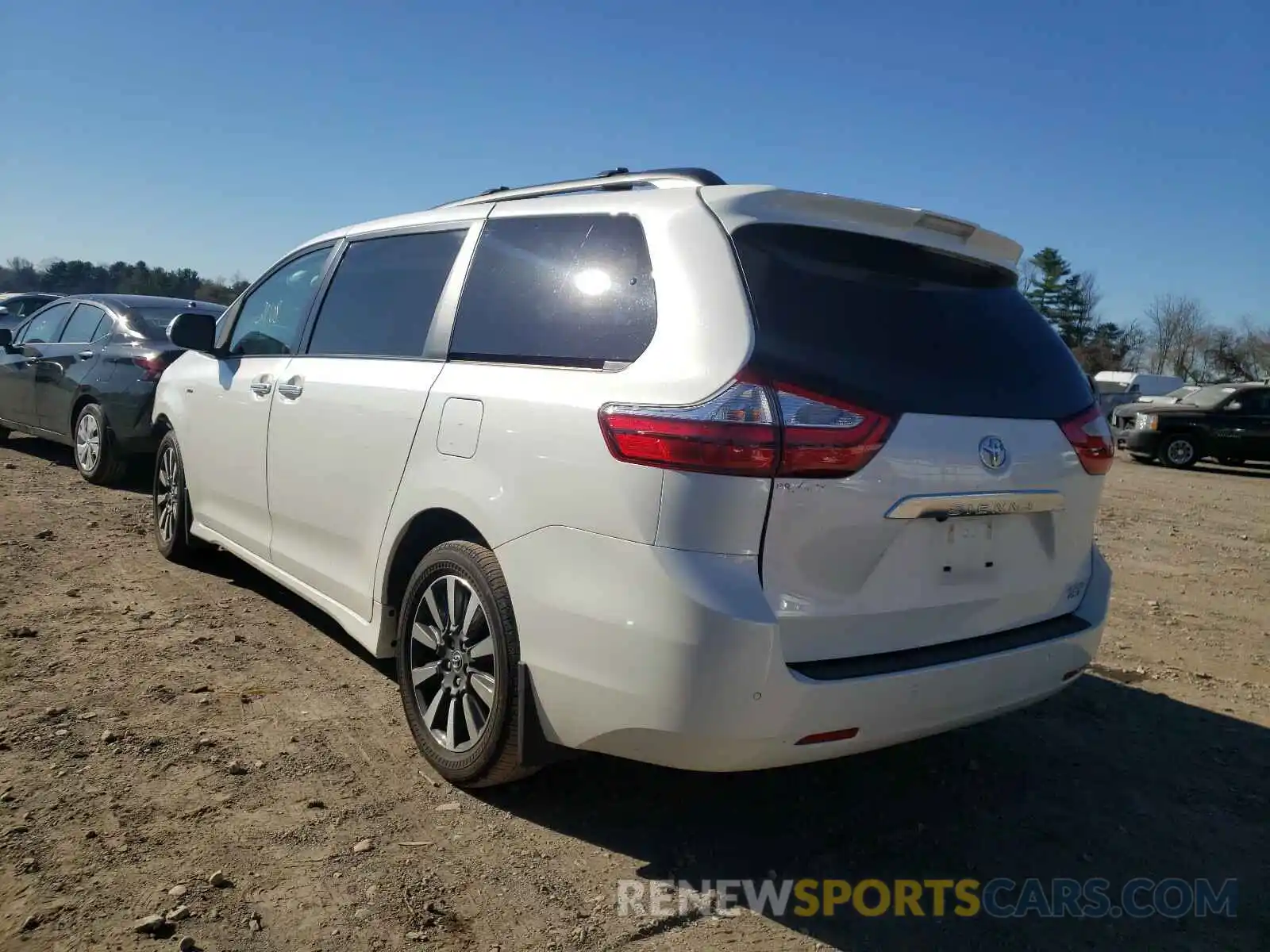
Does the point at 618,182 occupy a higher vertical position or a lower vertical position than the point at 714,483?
higher

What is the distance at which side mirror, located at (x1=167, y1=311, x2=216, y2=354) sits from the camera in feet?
16.4

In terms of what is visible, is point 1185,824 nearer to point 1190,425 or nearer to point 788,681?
point 788,681

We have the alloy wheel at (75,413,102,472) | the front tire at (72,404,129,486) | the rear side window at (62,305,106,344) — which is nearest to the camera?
the front tire at (72,404,129,486)

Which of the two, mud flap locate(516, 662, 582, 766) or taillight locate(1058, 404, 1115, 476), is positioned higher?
taillight locate(1058, 404, 1115, 476)

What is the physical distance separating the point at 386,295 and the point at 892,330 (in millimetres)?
2156

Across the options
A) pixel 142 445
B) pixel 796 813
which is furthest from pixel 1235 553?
pixel 142 445

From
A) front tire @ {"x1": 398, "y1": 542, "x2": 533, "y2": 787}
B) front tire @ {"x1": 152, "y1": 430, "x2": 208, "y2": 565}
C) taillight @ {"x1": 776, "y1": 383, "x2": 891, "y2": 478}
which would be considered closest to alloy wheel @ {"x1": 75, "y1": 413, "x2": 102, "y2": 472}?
front tire @ {"x1": 152, "y1": 430, "x2": 208, "y2": 565}

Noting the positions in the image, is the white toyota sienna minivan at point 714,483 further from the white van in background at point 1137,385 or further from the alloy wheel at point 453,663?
the white van in background at point 1137,385

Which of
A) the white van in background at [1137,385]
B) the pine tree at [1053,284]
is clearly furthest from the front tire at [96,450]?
the pine tree at [1053,284]

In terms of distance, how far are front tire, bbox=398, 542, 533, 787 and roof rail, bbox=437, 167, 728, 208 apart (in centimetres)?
127

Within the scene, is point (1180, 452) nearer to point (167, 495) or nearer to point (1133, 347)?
point (167, 495)

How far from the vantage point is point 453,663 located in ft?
10.2

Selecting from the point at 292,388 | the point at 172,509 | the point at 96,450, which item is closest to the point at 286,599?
the point at 172,509

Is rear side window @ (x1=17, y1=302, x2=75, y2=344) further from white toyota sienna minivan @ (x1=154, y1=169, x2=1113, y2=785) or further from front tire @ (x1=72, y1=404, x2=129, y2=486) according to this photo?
white toyota sienna minivan @ (x1=154, y1=169, x2=1113, y2=785)
